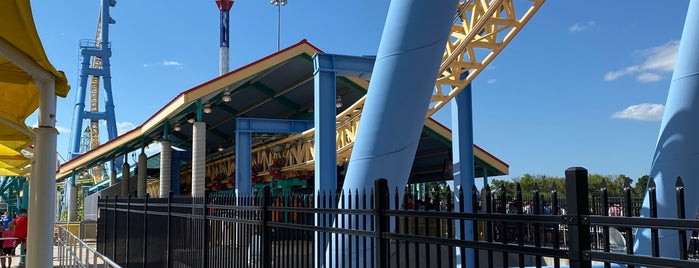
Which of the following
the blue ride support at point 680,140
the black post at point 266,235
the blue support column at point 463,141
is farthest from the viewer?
the blue support column at point 463,141

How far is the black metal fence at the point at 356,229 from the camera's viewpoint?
2557mm

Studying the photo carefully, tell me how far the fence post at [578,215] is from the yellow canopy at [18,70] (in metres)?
2.98

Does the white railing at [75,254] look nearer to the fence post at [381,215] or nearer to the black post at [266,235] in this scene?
the black post at [266,235]

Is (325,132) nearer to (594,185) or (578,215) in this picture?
(578,215)

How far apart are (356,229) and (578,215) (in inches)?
81.3

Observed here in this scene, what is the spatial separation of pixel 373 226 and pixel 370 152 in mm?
2557

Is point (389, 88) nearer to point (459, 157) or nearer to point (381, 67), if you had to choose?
point (381, 67)

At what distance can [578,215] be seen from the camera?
2.55 m

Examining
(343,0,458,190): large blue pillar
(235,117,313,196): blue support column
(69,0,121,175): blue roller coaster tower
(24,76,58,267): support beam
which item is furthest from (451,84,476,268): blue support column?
(69,0,121,175): blue roller coaster tower

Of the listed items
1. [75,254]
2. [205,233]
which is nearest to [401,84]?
[205,233]

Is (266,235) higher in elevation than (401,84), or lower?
lower

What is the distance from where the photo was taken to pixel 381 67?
6.90 m

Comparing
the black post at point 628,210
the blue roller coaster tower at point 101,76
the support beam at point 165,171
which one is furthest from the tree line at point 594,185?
the blue roller coaster tower at point 101,76

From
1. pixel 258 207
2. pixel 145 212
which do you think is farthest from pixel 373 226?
pixel 145 212
